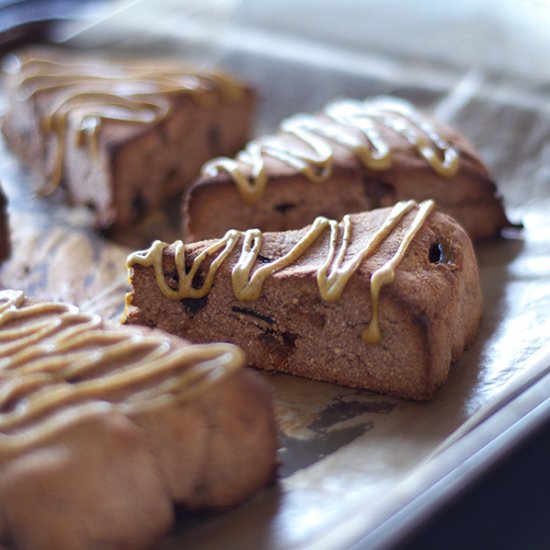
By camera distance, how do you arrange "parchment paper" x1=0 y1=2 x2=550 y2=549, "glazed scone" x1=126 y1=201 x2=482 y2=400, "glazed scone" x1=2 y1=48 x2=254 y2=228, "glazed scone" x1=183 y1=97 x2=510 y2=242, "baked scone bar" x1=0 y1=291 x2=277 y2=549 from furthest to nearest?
"glazed scone" x1=2 y1=48 x2=254 y2=228 → "glazed scone" x1=183 y1=97 x2=510 y2=242 → "glazed scone" x1=126 y1=201 x2=482 y2=400 → "parchment paper" x1=0 y1=2 x2=550 y2=549 → "baked scone bar" x1=0 y1=291 x2=277 y2=549

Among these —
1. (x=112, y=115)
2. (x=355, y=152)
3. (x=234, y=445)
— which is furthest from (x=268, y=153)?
(x=234, y=445)

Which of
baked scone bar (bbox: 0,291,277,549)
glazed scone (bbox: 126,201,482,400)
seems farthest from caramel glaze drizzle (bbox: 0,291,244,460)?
glazed scone (bbox: 126,201,482,400)

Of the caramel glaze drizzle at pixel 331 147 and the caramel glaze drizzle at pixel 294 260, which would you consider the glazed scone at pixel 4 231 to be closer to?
the caramel glaze drizzle at pixel 331 147

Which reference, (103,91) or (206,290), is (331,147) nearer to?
(206,290)

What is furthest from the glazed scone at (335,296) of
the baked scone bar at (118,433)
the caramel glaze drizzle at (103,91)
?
the caramel glaze drizzle at (103,91)

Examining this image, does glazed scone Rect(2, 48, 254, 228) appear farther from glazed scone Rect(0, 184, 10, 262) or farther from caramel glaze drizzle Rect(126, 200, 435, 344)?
caramel glaze drizzle Rect(126, 200, 435, 344)

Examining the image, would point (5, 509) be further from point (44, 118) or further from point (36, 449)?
point (44, 118)

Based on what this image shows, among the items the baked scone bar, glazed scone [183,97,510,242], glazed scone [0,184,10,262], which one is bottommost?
glazed scone [0,184,10,262]
